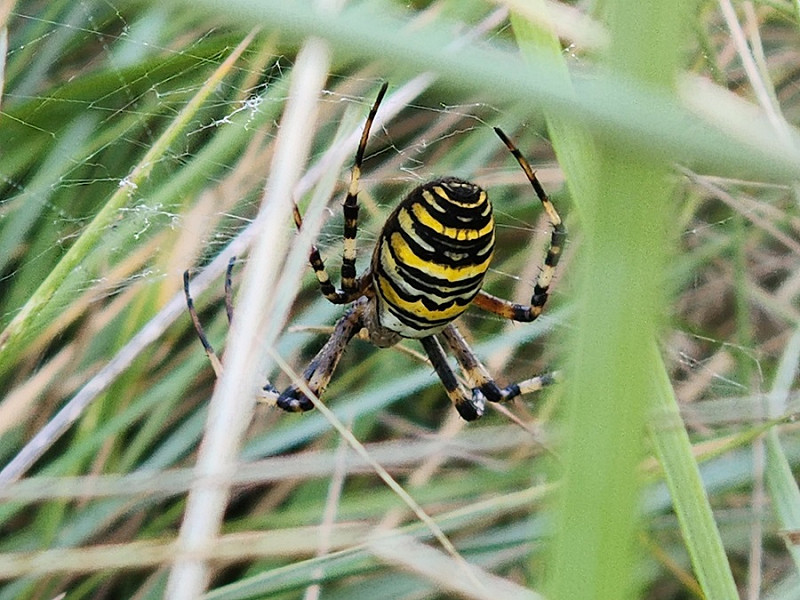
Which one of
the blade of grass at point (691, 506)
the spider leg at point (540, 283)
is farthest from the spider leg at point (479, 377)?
the blade of grass at point (691, 506)

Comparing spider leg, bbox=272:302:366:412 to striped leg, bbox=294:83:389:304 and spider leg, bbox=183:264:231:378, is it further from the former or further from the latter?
spider leg, bbox=183:264:231:378

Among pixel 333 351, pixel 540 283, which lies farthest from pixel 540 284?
pixel 333 351

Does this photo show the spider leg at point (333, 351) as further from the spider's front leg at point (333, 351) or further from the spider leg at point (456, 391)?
the spider leg at point (456, 391)

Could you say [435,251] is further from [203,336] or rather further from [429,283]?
[203,336]

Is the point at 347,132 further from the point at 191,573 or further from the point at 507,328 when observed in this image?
the point at 191,573

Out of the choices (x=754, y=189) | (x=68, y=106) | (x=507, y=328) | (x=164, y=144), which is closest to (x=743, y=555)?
(x=507, y=328)

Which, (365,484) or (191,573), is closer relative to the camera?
(191,573)

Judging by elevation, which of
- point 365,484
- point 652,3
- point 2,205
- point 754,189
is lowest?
point 365,484
